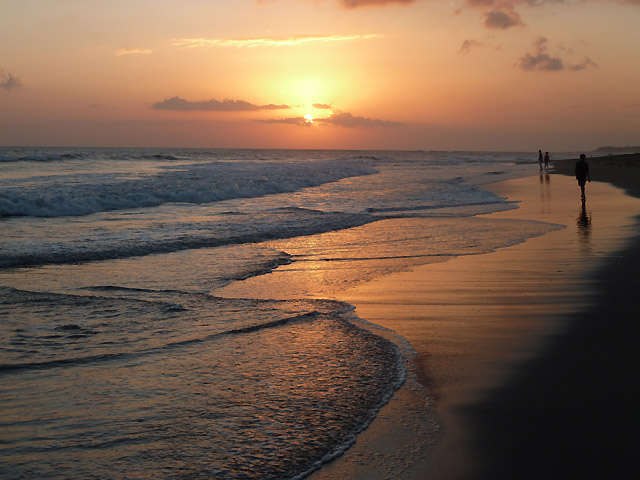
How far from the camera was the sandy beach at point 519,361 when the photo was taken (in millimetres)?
3502

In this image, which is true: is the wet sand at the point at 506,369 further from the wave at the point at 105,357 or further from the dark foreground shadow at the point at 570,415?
the wave at the point at 105,357

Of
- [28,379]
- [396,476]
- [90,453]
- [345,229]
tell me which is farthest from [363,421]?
[345,229]

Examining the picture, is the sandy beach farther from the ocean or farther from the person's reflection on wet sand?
the person's reflection on wet sand

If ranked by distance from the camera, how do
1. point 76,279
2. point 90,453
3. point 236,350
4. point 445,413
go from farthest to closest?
point 76,279 → point 236,350 → point 445,413 → point 90,453

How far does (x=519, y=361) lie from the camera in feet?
17.3

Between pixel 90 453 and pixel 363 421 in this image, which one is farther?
pixel 363 421

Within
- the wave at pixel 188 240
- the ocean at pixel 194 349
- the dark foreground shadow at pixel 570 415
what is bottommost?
the dark foreground shadow at pixel 570 415

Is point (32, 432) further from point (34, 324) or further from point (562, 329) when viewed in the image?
point (562, 329)

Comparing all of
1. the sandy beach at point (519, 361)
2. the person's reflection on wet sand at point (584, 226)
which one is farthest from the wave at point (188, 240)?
the person's reflection on wet sand at point (584, 226)

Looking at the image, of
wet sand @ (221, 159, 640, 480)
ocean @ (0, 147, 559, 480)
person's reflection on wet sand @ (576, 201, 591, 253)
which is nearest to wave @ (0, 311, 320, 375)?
ocean @ (0, 147, 559, 480)

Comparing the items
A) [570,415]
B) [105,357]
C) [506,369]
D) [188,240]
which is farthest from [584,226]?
[105,357]

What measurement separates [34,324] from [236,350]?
2.60 m

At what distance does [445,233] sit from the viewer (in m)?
14.5

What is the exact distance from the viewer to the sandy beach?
3.50 m
